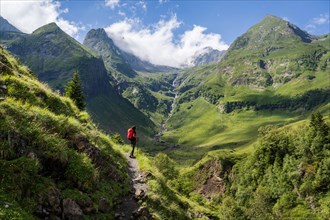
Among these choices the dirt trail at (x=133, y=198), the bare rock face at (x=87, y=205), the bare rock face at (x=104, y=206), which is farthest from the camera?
the dirt trail at (x=133, y=198)

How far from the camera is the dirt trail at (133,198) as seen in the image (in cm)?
2247

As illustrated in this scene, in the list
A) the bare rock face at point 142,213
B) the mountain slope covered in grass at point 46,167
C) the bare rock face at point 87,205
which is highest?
Answer: the mountain slope covered in grass at point 46,167

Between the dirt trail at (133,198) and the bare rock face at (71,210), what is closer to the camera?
the bare rock face at (71,210)

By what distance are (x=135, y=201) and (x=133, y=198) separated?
33 cm

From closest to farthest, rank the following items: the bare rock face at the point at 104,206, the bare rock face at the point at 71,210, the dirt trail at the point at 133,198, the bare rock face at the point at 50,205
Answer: the bare rock face at the point at 50,205 → the bare rock face at the point at 71,210 → the bare rock face at the point at 104,206 → the dirt trail at the point at 133,198

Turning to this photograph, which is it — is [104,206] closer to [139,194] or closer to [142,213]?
[142,213]

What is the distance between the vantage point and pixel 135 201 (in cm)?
2486

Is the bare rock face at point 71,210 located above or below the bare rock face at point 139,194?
below

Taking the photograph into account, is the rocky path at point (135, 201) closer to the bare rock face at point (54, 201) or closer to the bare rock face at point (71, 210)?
the bare rock face at point (71, 210)

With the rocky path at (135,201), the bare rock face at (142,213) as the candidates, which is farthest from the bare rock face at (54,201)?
the bare rock face at (142,213)

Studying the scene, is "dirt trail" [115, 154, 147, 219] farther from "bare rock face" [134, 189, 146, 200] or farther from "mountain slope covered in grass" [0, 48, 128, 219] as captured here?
"mountain slope covered in grass" [0, 48, 128, 219]

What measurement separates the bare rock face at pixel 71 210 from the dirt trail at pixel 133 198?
3768 millimetres

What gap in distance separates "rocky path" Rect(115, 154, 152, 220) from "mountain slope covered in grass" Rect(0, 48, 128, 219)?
28.1 inches

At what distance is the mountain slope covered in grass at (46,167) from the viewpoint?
15.8 meters
